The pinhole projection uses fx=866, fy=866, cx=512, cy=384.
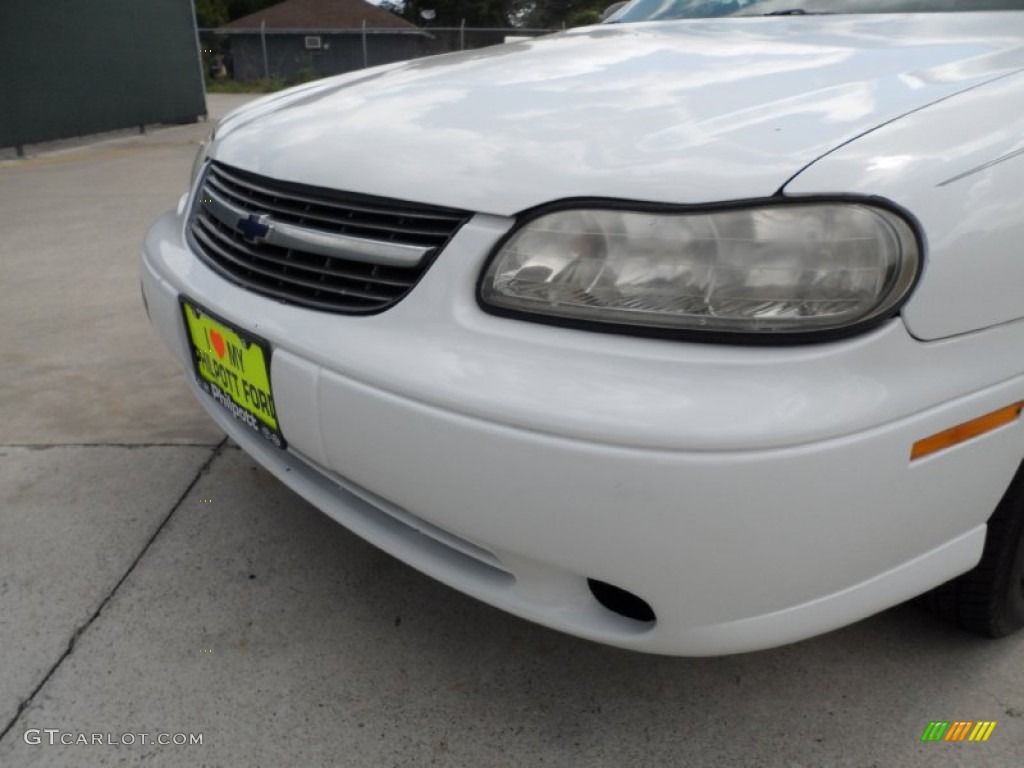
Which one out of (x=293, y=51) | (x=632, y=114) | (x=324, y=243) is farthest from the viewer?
(x=293, y=51)

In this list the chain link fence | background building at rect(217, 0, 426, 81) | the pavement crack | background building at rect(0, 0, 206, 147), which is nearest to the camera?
the pavement crack

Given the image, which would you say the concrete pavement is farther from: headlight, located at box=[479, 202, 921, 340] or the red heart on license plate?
headlight, located at box=[479, 202, 921, 340]

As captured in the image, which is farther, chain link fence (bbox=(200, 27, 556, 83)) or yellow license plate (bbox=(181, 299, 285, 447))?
chain link fence (bbox=(200, 27, 556, 83))

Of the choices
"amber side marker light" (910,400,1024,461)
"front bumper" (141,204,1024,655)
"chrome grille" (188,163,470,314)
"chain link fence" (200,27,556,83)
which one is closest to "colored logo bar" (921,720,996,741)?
"front bumper" (141,204,1024,655)

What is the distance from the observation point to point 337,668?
5.56ft

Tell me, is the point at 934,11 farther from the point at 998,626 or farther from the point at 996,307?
the point at 998,626

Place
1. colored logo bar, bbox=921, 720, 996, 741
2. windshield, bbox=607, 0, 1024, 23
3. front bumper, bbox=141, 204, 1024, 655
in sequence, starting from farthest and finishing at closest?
1. windshield, bbox=607, 0, 1024, 23
2. colored logo bar, bbox=921, 720, 996, 741
3. front bumper, bbox=141, 204, 1024, 655

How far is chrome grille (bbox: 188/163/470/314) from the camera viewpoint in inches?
55.4

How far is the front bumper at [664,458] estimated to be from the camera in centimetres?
113

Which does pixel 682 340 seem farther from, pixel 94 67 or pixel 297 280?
pixel 94 67
